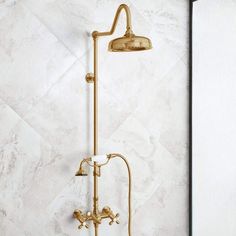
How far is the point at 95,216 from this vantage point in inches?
67.9

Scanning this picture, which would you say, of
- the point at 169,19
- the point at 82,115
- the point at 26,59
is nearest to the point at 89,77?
the point at 82,115

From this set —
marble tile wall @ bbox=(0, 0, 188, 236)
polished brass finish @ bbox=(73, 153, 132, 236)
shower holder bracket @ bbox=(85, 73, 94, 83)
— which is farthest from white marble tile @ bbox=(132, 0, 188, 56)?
polished brass finish @ bbox=(73, 153, 132, 236)

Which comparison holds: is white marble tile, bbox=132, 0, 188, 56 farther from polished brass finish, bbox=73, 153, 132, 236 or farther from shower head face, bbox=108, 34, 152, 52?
polished brass finish, bbox=73, 153, 132, 236

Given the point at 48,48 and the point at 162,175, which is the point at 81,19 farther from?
the point at 162,175

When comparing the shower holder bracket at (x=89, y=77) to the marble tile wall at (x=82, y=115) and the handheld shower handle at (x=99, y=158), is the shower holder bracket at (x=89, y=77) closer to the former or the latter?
the marble tile wall at (x=82, y=115)

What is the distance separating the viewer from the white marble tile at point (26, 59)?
1.57 meters

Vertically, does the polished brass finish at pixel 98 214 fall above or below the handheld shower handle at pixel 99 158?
below

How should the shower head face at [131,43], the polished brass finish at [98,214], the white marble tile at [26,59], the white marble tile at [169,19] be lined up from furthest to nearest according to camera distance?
1. the white marble tile at [169,19]
2. the polished brass finish at [98,214]
3. the white marble tile at [26,59]
4. the shower head face at [131,43]

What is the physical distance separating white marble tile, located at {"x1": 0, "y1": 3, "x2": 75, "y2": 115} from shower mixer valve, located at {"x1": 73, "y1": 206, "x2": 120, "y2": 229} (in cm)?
55

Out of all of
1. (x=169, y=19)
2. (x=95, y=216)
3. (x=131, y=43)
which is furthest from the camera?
(x=169, y=19)

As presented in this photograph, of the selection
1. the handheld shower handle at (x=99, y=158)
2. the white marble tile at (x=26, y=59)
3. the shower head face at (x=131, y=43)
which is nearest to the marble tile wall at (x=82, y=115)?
the white marble tile at (x=26, y=59)

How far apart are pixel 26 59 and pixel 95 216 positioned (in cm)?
79

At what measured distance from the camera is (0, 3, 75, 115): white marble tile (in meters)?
1.57

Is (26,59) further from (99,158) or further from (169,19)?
(169,19)
